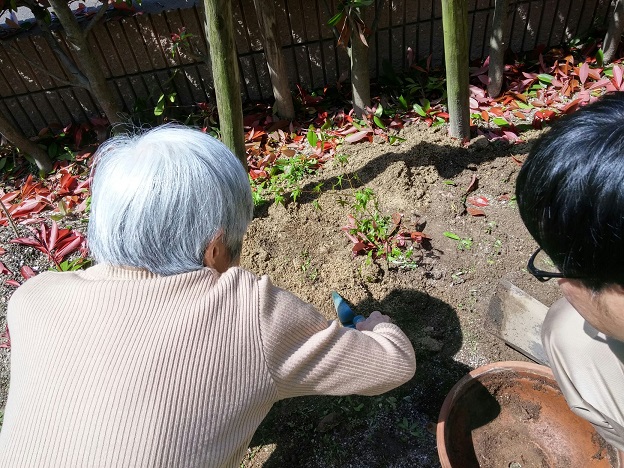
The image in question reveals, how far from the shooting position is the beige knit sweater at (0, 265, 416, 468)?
3.85ft

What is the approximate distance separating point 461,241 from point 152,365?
6.14 feet

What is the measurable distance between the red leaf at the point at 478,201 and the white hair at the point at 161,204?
1.74 metres

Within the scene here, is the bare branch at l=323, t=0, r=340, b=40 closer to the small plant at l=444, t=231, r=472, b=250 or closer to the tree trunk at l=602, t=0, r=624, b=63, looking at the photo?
the small plant at l=444, t=231, r=472, b=250

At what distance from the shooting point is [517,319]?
7.40ft

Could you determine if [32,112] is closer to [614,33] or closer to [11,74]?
[11,74]

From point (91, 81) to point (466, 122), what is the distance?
2363 millimetres

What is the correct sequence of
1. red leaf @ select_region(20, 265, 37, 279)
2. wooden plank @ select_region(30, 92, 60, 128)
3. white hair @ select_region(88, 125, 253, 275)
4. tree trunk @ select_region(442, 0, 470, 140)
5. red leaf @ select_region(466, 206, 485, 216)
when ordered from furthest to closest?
wooden plank @ select_region(30, 92, 60, 128) → red leaf @ select_region(20, 265, 37, 279) → red leaf @ select_region(466, 206, 485, 216) → tree trunk @ select_region(442, 0, 470, 140) → white hair @ select_region(88, 125, 253, 275)

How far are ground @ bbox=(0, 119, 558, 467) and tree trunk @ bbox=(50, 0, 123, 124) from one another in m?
1.02

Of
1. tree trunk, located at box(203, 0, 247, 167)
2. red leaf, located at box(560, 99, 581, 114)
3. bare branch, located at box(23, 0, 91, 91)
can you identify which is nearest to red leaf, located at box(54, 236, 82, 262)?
bare branch, located at box(23, 0, 91, 91)

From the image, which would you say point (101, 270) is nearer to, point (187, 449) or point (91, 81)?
point (187, 449)

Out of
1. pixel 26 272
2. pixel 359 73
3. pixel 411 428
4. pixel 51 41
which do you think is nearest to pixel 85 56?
pixel 51 41

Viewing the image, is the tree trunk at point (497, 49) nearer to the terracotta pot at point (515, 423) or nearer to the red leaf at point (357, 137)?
the red leaf at point (357, 137)

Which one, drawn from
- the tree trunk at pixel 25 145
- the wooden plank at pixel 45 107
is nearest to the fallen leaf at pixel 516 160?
the tree trunk at pixel 25 145

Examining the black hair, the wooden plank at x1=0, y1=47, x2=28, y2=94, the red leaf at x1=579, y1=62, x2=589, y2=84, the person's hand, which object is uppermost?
the black hair
